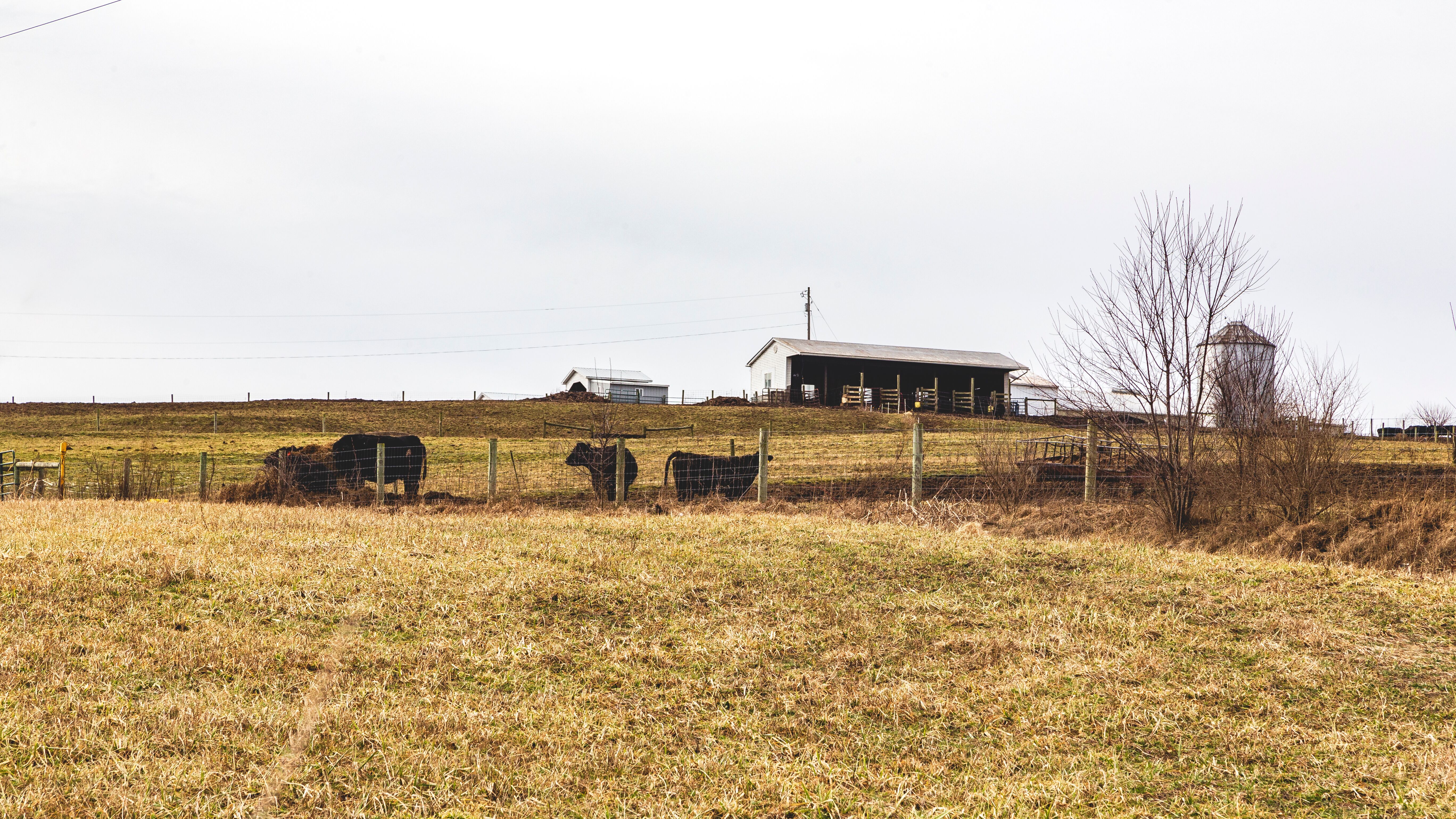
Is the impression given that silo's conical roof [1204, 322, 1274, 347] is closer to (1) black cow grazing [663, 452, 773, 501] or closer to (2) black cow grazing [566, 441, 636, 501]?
(1) black cow grazing [663, 452, 773, 501]

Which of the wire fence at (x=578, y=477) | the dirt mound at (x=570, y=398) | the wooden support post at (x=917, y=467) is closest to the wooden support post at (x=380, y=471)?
the wire fence at (x=578, y=477)

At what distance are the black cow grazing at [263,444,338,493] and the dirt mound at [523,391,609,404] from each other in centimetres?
2916

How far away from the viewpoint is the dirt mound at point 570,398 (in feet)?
164

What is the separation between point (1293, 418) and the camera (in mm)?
12875

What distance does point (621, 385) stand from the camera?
63375mm

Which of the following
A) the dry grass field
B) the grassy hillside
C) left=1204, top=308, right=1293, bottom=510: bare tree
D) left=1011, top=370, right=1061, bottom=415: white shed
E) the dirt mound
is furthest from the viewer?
left=1011, top=370, right=1061, bottom=415: white shed

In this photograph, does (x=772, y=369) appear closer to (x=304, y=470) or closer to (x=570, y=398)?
(x=570, y=398)

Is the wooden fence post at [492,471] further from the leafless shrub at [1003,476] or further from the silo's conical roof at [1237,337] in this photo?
the silo's conical roof at [1237,337]

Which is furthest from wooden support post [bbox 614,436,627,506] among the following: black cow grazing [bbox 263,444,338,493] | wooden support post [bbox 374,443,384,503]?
black cow grazing [bbox 263,444,338,493]

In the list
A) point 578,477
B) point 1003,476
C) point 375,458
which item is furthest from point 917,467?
point 375,458

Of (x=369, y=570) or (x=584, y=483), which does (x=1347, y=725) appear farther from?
(x=584, y=483)

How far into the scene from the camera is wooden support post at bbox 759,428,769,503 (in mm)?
15164

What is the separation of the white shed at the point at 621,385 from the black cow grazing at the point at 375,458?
1607 inches

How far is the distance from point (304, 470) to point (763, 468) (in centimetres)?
797
